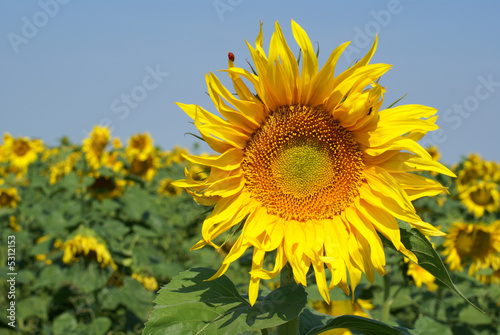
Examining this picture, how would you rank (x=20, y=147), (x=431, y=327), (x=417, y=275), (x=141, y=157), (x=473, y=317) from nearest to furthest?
1. (x=431, y=327)
2. (x=417, y=275)
3. (x=473, y=317)
4. (x=141, y=157)
5. (x=20, y=147)

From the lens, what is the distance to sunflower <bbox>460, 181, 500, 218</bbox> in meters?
8.93

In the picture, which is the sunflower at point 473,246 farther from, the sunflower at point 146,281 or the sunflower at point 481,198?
the sunflower at point 481,198

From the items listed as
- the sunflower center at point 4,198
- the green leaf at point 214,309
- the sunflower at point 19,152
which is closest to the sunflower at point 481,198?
the green leaf at point 214,309

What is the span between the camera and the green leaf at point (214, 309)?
1.57m

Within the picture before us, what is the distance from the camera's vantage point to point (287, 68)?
1754 mm

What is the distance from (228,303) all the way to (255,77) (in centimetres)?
85

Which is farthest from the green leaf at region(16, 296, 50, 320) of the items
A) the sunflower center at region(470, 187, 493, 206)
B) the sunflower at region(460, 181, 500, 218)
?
the sunflower center at region(470, 187, 493, 206)

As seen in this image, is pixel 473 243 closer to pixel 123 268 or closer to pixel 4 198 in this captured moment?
pixel 123 268

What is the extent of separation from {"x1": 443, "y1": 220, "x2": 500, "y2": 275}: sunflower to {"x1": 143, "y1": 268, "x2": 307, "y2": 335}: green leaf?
3260 millimetres

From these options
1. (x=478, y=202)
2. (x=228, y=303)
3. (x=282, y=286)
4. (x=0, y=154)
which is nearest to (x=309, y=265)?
(x=282, y=286)

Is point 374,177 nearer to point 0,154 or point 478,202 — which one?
Result: point 478,202

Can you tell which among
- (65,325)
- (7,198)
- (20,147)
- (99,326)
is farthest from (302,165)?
(20,147)

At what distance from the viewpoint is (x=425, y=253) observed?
165cm

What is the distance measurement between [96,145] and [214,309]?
195 inches
